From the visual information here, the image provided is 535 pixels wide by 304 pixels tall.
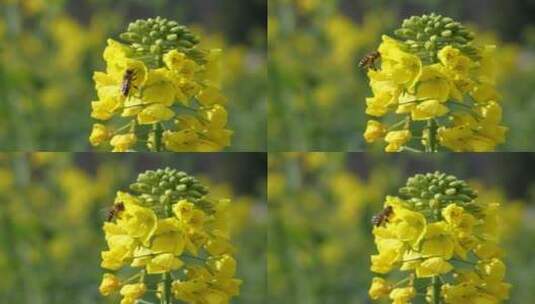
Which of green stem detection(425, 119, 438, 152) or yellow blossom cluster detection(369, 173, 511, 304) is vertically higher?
green stem detection(425, 119, 438, 152)

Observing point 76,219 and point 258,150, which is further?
point 76,219

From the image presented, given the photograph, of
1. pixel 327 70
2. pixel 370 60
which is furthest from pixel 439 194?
pixel 327 70

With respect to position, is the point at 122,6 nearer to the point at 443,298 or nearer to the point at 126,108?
the point at 126,108

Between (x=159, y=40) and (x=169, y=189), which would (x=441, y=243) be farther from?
(x=159, y=40)

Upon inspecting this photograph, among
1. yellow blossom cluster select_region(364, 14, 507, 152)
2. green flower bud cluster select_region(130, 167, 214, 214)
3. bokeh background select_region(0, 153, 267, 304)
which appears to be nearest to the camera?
green flower bud cluster select_region(130, 167, 214, 214)

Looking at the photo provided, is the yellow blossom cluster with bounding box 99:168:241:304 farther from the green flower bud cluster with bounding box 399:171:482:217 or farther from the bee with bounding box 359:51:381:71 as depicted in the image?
the bee with bounding box 359:51:381:71

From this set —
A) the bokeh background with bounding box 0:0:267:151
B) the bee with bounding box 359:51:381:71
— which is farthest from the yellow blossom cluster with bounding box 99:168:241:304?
the bokeh background with bounding box 0:0:267:151

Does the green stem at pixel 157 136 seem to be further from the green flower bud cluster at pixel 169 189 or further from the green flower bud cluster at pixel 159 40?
the green flower bud cluster at pixel 159 40
